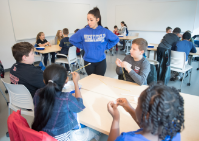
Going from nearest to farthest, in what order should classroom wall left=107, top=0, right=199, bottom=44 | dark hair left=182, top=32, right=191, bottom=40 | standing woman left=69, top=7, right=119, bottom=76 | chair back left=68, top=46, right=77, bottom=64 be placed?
standing woman left=69, top=7, right=119, bottom=76
dark hair left=182, top=32, right=191, bottom=40
chair back left=68, top=46, right=77, bottom=64
classroom wall left=107, top=0, right=199, bottom=44

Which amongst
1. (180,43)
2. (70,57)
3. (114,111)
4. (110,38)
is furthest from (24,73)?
(180,43)

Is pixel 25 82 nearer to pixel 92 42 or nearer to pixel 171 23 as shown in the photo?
pixel 92 42

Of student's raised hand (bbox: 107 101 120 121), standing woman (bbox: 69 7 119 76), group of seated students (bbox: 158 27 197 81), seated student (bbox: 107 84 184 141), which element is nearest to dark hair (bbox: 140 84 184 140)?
seated student (bbox: 107 84 184 141)

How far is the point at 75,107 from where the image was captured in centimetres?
100

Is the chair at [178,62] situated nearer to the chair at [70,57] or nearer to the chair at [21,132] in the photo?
the chair at [70,57]

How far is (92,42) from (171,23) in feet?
17.9

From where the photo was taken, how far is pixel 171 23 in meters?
6.05

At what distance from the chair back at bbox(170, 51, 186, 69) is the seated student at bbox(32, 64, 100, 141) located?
2.39 metres

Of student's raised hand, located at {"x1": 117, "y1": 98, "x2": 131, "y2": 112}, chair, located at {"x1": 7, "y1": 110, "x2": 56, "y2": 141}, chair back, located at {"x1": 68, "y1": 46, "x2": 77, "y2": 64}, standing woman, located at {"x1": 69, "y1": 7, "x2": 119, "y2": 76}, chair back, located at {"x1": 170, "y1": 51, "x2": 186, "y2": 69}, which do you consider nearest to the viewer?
chair, located at {"x1": 7, "y1": 110, "x2": 56, "y2": 141}

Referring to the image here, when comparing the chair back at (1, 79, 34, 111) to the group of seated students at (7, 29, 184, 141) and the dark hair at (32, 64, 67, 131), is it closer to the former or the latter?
the group of seated students at (7, 29, 184, 141)

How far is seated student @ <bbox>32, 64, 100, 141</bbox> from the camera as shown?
2.83ft

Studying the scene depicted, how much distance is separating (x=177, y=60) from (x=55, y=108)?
8.58 ft

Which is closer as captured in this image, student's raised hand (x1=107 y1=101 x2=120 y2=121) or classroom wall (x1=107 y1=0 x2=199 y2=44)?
student's raised hand (x1=107 y1=101 x2=120 y2=121)

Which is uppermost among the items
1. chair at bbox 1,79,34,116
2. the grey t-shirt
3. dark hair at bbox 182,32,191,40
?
dark hair at bbox 182,32,191,40
